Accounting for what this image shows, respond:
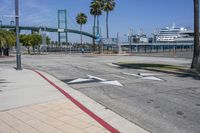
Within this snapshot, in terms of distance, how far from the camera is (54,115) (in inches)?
305

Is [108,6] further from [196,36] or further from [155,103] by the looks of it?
[155,103]

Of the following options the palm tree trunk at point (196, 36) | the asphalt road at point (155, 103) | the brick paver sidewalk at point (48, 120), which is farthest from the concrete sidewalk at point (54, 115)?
the palm tree trunk at point (196, 36)

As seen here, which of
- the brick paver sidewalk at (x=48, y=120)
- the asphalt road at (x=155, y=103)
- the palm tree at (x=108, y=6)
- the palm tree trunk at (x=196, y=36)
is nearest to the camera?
the brick paver sidewalk at (x=48, y=120)

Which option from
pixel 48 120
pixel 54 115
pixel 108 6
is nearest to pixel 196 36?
pixel 54 115

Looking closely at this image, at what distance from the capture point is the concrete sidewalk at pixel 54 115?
660 cm

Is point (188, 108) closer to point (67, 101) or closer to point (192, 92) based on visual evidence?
point (192, 92)

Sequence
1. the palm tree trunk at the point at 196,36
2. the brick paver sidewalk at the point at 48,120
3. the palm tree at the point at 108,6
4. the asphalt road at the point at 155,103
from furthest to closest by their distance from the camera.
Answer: the palm tree at the point at 108,6 → the palm tree trunk at the point at 196,36 → the asphalt road at the point at 155,103 → the brick paver sidewalk at the point at 48,120

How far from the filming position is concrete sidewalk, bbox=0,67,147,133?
6.60 meters

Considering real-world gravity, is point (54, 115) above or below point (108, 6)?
below

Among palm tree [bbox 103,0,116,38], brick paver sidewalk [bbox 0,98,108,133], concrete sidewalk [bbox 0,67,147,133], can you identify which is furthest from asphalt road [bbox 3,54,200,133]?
palm tree [bbox 103,0,116,38]

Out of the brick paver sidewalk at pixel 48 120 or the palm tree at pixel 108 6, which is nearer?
the brick paver sidewalk at pixel 48 120

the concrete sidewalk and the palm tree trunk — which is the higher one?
the palm tree trunk

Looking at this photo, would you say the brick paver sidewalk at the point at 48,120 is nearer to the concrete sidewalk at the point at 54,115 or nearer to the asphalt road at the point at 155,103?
the concrete sidewalk at the point at 54,115

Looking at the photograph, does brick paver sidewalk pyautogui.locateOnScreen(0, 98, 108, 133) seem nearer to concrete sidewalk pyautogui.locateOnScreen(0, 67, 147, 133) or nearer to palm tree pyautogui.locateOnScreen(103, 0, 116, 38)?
concrete sidewalk pyautogui.locateOnScreen(0, 67, 147, 133)
